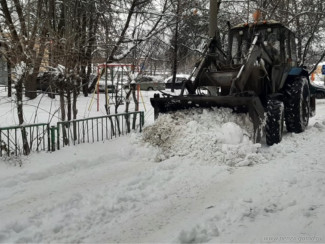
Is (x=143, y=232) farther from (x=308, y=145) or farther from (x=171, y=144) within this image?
(x=308, y=145)

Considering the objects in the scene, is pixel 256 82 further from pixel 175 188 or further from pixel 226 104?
pixel 175 188

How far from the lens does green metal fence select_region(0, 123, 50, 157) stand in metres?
5.69

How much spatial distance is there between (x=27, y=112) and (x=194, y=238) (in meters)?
9.64

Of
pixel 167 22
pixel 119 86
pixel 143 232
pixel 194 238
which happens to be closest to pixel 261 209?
pixel 194 238

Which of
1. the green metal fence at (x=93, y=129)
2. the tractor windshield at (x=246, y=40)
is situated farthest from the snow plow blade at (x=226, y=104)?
the tractor windshield at (x=246, y=40)

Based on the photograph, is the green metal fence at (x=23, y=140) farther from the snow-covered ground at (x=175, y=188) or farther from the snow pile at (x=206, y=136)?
the snow pile at (x=206, y=136)

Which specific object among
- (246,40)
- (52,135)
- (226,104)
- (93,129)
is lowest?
(93,129)

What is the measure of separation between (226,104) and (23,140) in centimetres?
372

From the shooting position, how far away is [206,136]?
5891 millimetres

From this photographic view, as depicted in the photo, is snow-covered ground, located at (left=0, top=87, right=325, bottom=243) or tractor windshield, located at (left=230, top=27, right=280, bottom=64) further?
tractor windshield, located at (left=230, top=27, right=280, bottom=64)

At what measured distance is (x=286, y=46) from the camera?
311 inches

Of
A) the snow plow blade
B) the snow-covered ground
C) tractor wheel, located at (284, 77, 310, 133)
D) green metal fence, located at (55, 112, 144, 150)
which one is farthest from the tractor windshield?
green metal fence, located at (55, 112, 144, 150)

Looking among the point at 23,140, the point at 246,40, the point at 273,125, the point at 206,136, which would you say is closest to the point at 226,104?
the point at 206,136

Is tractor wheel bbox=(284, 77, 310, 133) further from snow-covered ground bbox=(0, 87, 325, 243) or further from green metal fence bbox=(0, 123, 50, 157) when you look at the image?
green metal fence bbox=(0, 123, 50, 157)
